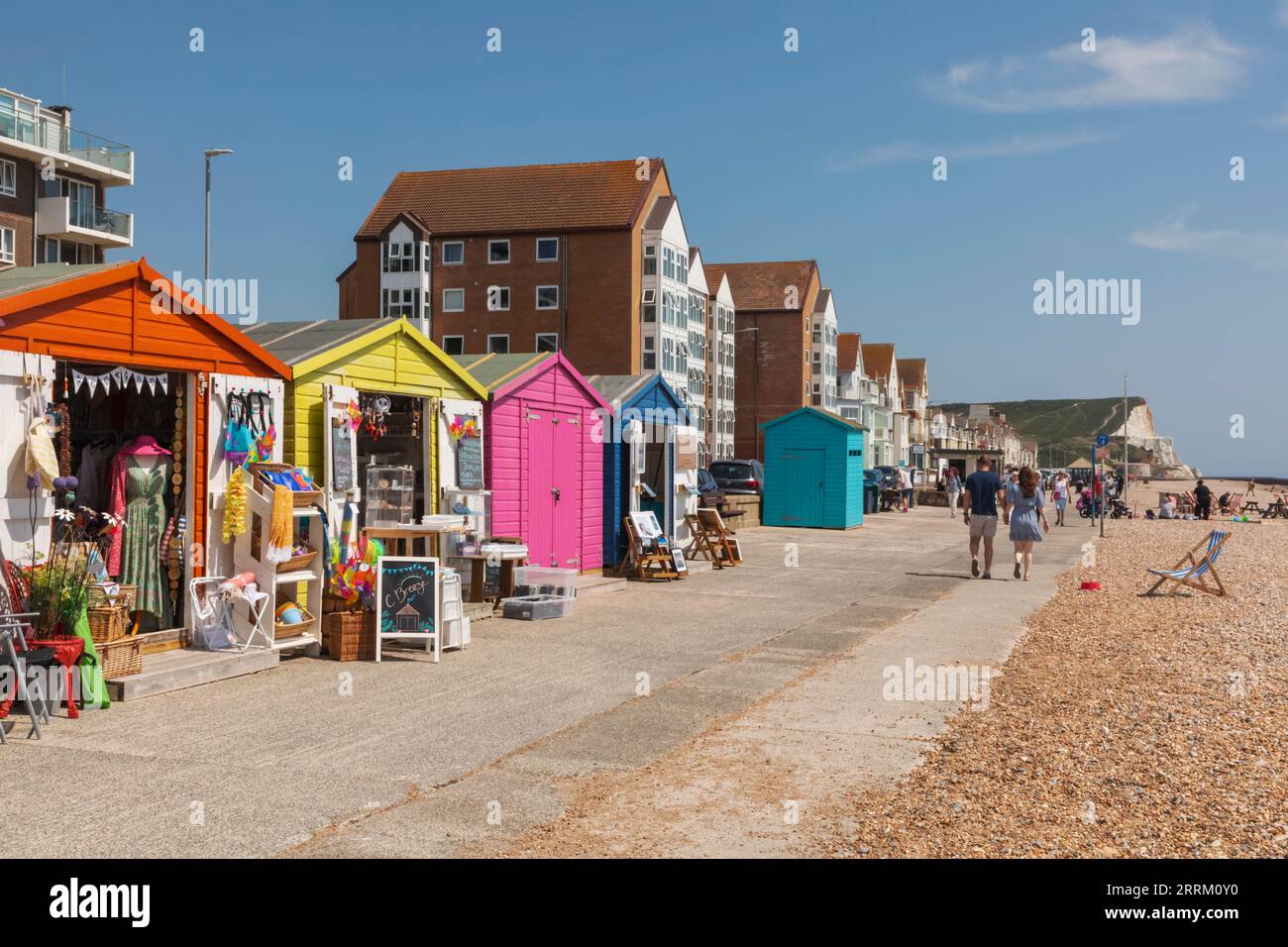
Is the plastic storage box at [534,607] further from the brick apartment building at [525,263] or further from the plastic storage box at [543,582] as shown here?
the brick apartment building at [525,263]

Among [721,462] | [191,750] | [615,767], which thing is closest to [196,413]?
[191,750]

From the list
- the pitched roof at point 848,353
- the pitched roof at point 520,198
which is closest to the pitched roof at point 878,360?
the pitched roof at point 848,353

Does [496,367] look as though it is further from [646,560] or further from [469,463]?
[646,560]

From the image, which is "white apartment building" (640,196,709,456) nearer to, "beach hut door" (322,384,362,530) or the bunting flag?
"beach hut door" (322,384,362,530)

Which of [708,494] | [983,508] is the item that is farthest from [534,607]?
[708,494]

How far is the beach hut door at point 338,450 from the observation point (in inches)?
475

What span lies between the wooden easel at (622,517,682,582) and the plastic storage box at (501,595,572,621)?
4.49 m

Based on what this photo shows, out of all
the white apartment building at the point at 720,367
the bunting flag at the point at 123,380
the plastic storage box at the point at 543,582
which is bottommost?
the plastic storage box at the point at 543,582

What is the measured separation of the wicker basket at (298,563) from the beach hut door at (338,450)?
68 centimetres

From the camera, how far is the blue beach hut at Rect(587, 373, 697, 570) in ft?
65.1

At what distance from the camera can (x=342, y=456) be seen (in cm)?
1227

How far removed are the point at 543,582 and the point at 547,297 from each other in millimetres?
50490
